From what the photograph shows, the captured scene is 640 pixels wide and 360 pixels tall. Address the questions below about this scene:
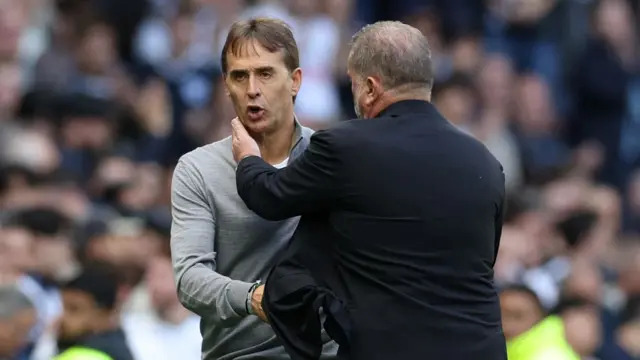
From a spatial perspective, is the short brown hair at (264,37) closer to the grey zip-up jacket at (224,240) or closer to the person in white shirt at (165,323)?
the grey zip-up jacket at (224,240)

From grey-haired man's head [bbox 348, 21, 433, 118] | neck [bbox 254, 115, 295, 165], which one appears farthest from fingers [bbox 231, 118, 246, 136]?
grey-haired man's head [bbox 348, 21, 433, 118]

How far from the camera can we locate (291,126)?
561cm

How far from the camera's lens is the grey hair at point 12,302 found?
783 centimetres

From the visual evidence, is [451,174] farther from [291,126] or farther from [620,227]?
[620,227]

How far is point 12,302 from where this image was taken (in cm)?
791

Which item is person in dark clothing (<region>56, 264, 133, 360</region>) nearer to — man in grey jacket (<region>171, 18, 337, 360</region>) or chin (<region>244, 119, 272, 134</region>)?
man in grey jacket (<region>171, 18, 337, 360</region>)

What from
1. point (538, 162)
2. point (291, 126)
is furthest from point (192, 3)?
point (291, 126)

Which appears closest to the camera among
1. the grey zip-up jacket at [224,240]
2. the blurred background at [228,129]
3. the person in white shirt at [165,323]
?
the grey zip-up jacket at [224,240]

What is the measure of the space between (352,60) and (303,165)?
39 centimetres

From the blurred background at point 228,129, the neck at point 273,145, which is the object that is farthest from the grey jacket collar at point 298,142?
the blurred background at point 228,129

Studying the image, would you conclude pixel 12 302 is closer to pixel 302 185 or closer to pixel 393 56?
pixel 302 185

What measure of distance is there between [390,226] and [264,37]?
88 cm

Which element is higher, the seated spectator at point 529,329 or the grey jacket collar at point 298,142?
the grey jacket collar at point 298,142

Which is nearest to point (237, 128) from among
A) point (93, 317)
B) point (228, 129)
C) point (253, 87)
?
point (253, 87)
